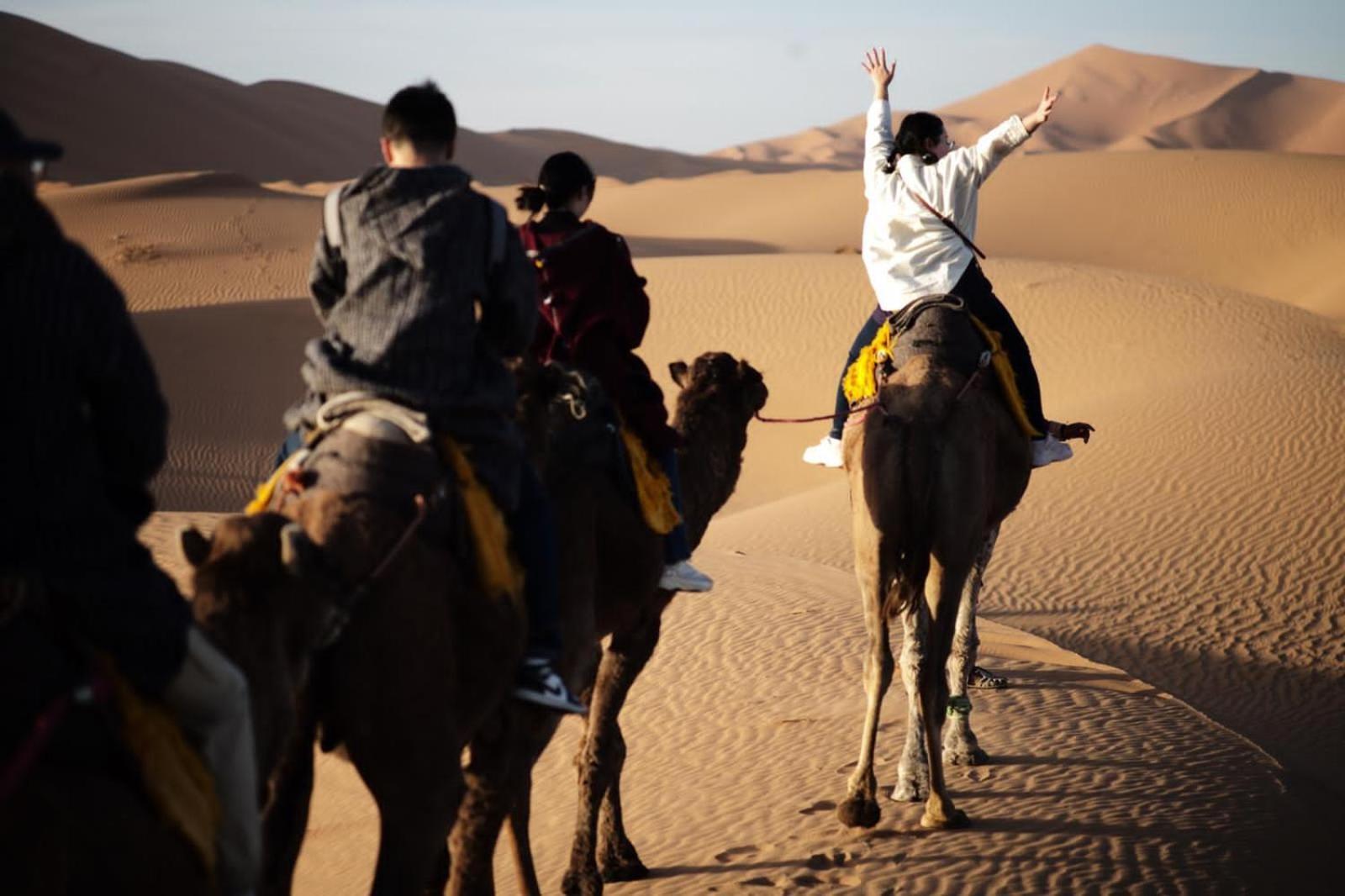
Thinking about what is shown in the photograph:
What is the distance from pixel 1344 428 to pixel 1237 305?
8054 mm

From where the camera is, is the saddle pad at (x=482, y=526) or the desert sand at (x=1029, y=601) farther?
the desert sand at (x=1029, y=601)

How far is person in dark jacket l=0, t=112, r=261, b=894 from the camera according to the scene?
2.77m

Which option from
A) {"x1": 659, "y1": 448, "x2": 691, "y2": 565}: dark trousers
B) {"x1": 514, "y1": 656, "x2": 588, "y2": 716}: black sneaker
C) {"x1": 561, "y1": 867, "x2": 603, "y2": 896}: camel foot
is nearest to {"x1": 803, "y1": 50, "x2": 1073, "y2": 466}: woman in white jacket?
{"x1": 659, "y1": 448, "x2": 691, "y2": 565}: dark trousers

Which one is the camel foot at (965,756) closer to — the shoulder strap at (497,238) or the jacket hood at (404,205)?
the shoulder strap at (497,238)

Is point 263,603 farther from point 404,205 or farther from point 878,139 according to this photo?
point 878,139

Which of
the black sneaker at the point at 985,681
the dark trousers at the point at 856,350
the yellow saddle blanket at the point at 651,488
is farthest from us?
the black sneaker at the point at 985,681

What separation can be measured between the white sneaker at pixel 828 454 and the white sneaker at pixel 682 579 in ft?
4.86

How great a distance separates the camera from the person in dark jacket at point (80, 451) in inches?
109

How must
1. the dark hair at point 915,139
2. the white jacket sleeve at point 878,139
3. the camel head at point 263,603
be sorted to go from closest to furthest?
the camel head at point 263,603
the dark hair at point 915,139
the white jacket sleeve at point 878,139

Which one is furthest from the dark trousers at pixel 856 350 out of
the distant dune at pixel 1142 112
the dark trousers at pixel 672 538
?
the distant dune at pixel 1142 112

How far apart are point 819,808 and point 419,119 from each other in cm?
446

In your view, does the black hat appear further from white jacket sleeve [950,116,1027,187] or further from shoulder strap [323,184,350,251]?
white jacket sleeve [950,116,1027,187]

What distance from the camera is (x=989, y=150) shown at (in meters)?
7.27

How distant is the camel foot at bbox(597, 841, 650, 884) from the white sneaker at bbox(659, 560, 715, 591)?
1386 mm
